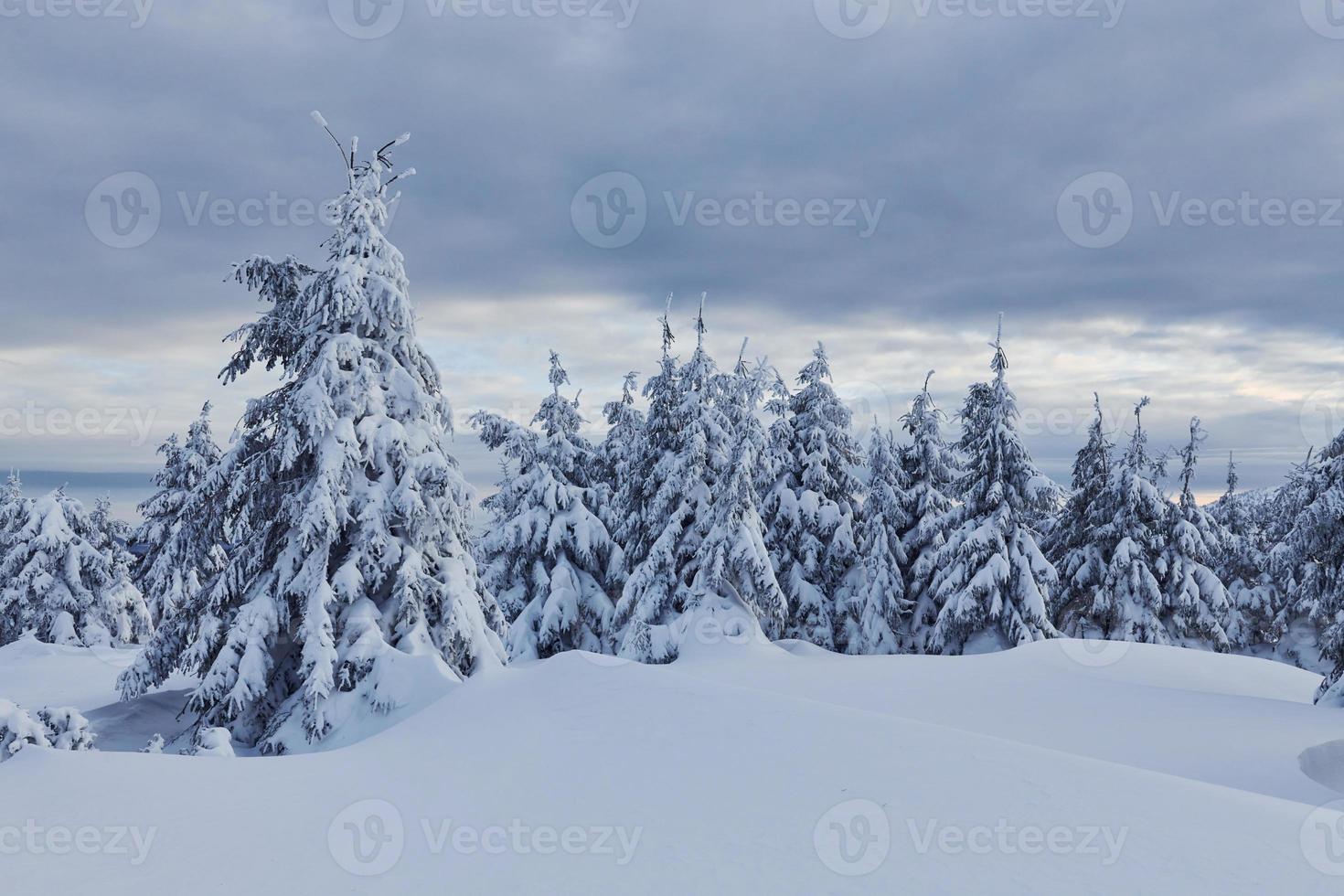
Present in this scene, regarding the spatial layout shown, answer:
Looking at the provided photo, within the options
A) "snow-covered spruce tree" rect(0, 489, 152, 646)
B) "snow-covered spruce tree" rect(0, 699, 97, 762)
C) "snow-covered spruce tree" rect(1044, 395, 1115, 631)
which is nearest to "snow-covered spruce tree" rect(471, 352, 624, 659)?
"snow-covered spruce tree" rect(0, 699, 97, 762)

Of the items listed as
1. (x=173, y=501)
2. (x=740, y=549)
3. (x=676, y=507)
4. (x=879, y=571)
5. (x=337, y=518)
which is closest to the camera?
(x=337, y=518)

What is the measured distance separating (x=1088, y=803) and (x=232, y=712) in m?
11.8

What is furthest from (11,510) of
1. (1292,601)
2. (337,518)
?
(1292,601)

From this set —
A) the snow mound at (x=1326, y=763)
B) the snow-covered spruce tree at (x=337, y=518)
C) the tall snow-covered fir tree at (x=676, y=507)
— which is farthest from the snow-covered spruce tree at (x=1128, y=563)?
the snow-covered spruce tree at (x=337, y=518)

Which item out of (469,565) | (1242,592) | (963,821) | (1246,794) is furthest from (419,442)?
(1242,592)

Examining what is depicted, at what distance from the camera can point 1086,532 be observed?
98.0ft

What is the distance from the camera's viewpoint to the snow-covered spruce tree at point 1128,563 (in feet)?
88.5

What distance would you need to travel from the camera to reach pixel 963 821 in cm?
577

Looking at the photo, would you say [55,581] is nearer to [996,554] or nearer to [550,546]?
[550,546]

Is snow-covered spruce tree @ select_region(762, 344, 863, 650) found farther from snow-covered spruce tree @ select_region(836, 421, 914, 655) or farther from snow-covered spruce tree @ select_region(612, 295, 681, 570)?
snow-covered spruce tree @ select_region(612, 295, 681, 570)

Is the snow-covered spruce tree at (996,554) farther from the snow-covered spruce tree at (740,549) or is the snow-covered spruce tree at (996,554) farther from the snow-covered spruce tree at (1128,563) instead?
the snow-covered spruce tree at (740,549)

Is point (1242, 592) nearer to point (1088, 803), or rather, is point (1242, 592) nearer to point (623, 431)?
point (623, 431)

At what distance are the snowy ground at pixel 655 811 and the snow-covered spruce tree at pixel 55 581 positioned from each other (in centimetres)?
3065

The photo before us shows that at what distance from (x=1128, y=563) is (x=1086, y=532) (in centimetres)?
310
